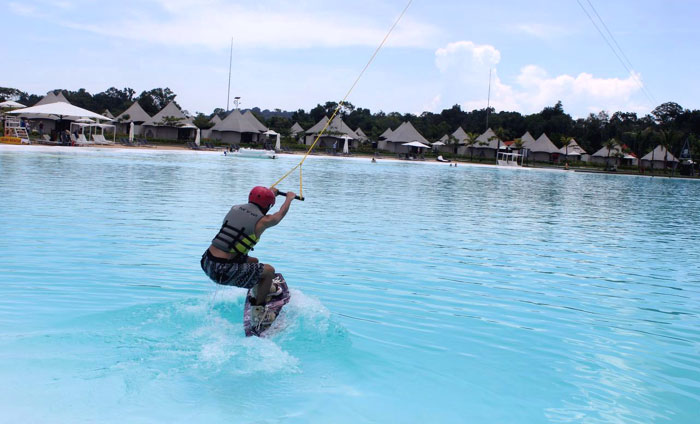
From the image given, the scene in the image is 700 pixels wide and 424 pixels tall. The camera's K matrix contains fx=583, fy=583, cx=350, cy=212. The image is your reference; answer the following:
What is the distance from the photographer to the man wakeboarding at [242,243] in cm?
561

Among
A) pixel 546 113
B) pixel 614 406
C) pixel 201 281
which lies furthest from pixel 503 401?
pixel 546 113

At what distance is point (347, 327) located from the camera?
292 inches

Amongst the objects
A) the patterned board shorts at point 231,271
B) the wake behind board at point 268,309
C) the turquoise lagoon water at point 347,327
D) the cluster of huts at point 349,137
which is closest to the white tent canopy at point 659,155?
the cluster of huts at point 349,137

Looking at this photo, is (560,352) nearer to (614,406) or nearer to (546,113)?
(614,406)

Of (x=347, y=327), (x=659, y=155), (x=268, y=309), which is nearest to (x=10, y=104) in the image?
(x=347, y=327)

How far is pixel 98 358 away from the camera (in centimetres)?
596

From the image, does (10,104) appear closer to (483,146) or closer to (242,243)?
(242,243)

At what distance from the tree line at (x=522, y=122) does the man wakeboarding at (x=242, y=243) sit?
8640cm

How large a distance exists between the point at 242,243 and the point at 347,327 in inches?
92.2

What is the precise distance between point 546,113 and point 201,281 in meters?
122

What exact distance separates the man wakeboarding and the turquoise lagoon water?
86 cm

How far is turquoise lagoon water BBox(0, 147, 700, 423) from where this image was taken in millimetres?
5414

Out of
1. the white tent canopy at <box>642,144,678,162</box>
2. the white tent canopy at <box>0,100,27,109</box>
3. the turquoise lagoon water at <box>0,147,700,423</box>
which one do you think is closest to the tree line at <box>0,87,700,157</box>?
the white tent canopy at <box>642,144,678,162</box>

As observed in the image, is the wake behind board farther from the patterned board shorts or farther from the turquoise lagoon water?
the patterned board shorts
